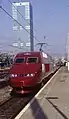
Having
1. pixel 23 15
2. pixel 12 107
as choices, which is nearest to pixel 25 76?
pixel 12 107

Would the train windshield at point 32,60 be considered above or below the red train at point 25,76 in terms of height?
above

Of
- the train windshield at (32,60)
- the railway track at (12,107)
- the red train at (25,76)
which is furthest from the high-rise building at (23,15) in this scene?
the railway track at (12,107)

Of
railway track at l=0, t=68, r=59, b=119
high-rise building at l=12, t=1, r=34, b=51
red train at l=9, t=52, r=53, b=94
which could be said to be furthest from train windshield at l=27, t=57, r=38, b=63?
high-rise building at l=12, t=1, r=34, b=51

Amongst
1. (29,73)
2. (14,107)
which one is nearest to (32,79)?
(29,73)

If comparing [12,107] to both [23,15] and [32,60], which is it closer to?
[32,60]

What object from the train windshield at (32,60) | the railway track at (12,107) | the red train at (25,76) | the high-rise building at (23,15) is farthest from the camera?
the high-rise building at (23,15)

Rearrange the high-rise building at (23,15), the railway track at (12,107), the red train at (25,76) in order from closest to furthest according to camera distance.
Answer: the railway track at (12,107) → the red train at (25,76) → the high-rise building at (23,15)

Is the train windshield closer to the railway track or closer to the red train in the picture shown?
the red train

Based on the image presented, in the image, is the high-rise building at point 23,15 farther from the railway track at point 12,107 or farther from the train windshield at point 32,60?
the railway track at point 12,107

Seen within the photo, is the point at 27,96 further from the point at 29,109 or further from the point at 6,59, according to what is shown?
the point at 6,59

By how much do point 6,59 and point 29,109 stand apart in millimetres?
109724

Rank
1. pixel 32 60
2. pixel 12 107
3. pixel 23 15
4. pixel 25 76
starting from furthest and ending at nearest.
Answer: pixel 23 15 < pixel 32 60 < pixel 25 76 < pixel 12 107

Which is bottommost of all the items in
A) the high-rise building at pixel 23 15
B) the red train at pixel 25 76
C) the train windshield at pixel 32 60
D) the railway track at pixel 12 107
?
the railway track at pixel 12 107

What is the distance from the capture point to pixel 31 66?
1952cm
